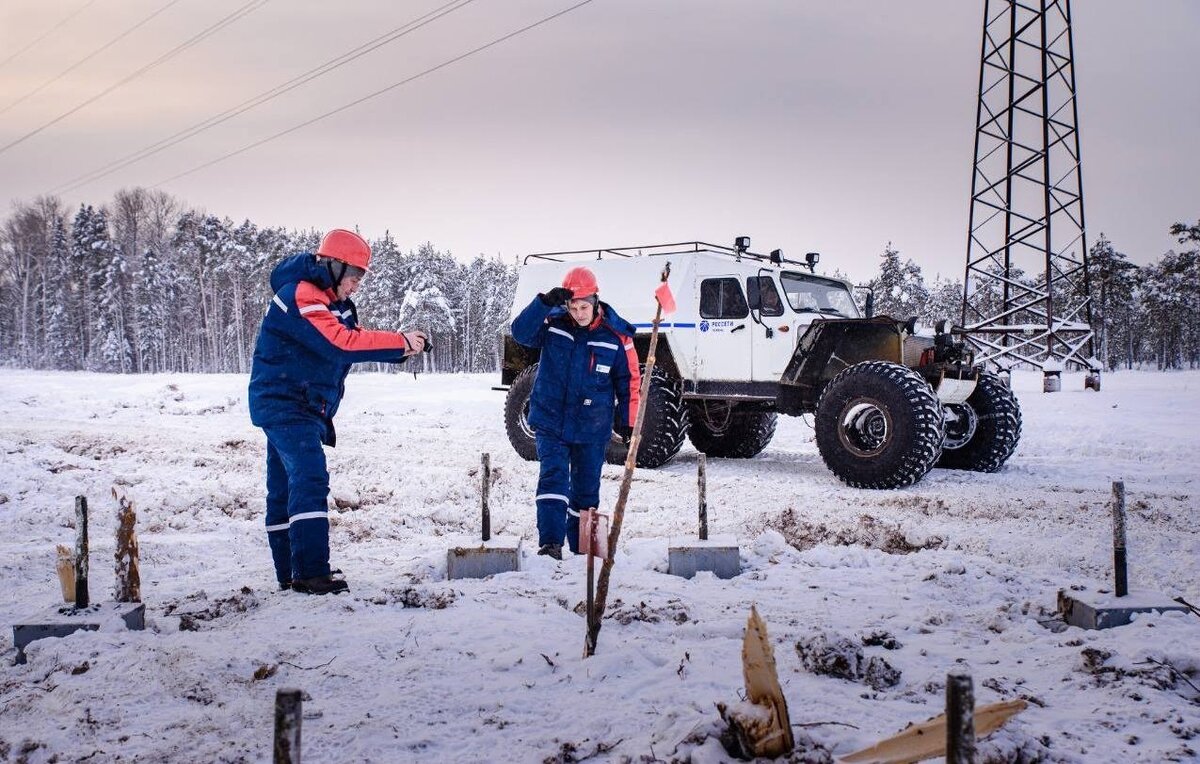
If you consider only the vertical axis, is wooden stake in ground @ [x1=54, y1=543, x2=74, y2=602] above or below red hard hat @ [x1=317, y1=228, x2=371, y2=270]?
below

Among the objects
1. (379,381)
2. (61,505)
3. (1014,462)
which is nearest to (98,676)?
(61,505)

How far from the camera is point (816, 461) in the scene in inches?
415

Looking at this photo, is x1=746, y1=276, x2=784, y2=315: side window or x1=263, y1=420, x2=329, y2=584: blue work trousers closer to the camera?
x1=263, y1=420, x2=329, y2=584: blue work trousers

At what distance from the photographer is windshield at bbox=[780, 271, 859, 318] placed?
31.5 feet

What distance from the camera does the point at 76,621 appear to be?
3.31 meters

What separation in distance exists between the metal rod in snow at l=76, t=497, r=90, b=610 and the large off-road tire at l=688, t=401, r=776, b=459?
8.03 metres

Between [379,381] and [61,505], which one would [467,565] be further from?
[379,381]

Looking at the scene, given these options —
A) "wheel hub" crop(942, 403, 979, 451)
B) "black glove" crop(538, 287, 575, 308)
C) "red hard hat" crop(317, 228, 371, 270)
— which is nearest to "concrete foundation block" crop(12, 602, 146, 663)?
"red hard hat" crop(317, 228, 371, 270)

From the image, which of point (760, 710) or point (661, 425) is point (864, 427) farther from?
point (760, 710)

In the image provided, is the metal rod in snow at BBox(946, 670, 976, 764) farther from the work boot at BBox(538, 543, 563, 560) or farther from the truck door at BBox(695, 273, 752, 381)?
the truck door at BBox(695, 273, 752, 381)

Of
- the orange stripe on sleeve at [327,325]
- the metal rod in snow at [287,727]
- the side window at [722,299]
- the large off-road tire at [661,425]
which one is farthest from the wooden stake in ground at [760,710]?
the side window at [722,299]

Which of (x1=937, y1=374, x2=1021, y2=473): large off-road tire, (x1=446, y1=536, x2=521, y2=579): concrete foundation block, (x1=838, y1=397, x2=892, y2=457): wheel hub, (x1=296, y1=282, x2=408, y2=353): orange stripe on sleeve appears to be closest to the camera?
(x1=296, y1=282, x2=408, y2=353): orange stripe on sleeve

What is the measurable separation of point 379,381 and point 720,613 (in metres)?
25.9

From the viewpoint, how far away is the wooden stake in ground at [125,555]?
3.60 m
